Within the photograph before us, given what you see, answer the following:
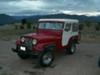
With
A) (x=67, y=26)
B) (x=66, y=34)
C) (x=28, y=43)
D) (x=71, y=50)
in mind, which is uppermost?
(x=67, y=26)

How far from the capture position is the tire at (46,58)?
37.3ft

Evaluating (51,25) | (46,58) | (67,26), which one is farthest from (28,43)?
(67,26)

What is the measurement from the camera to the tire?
37.3 ft

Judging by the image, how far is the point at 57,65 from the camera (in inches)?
475

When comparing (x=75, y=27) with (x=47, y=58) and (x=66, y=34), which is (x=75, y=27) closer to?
(x=66, y=34)

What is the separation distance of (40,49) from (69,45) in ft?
10.4

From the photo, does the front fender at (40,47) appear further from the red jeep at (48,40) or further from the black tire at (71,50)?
the black tire at (71,50)

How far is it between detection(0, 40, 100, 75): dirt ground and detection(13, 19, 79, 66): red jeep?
0.43 meters

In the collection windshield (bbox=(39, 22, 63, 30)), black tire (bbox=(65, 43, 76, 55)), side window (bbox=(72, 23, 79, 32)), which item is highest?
windshield (bbox=(39, 22, 63, 30))

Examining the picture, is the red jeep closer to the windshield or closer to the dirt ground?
the windshield

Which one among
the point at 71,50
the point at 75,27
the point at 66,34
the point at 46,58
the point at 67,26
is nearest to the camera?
the point at 46,58

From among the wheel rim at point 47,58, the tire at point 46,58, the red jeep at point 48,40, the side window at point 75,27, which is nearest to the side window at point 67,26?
the red jeep at point 48,40

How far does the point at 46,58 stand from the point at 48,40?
2.93 feet

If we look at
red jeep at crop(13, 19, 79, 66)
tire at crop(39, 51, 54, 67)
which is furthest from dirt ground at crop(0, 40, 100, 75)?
red jeep at crop(13, 19, 79, 66)
